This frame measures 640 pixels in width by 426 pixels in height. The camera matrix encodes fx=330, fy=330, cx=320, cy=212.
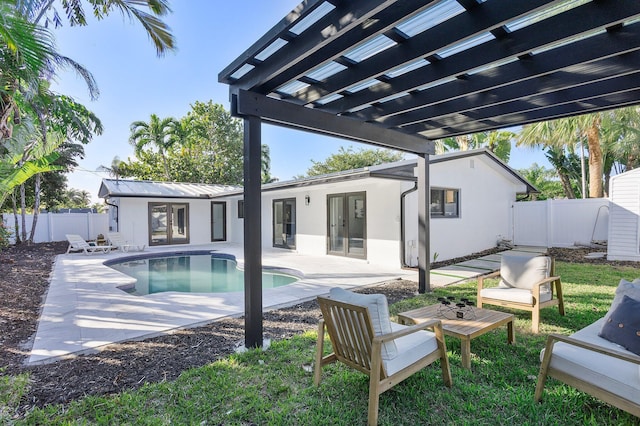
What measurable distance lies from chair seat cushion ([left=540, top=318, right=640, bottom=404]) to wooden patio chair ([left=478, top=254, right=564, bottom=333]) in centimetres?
164

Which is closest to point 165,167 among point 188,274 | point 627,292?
point 188,274

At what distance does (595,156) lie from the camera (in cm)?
1413

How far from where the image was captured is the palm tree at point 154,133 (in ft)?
74.1

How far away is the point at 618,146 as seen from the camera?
15664 mm

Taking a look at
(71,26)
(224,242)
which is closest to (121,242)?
(224,242)

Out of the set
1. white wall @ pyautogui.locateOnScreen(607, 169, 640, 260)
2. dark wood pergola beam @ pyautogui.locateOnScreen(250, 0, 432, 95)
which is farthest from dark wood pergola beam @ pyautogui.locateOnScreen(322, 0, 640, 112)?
white wall @ pyautogui.locateOnScreen(607, 169, 640, 260)

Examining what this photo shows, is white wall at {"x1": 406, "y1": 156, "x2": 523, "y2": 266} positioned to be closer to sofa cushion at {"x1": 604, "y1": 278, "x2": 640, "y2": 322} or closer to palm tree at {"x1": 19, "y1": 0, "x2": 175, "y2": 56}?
sofa cushion at {"x1": 604, "y1": 278, "x2": 640, "y2": 322}

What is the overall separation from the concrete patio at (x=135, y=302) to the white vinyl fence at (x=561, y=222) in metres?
4.38

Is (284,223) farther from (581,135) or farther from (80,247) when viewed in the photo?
(581,135)

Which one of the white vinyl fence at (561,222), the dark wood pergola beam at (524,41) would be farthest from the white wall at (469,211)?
the dark wood pergola beam at (524,41)

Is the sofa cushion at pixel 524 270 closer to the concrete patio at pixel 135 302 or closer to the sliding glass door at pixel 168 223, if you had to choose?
the concrete patio at pixel 135 302

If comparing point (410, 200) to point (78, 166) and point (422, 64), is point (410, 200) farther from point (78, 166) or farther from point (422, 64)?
point (78, 166)

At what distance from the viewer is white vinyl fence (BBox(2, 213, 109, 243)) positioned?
54.1 feet

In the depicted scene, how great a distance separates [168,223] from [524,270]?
50.6ft
